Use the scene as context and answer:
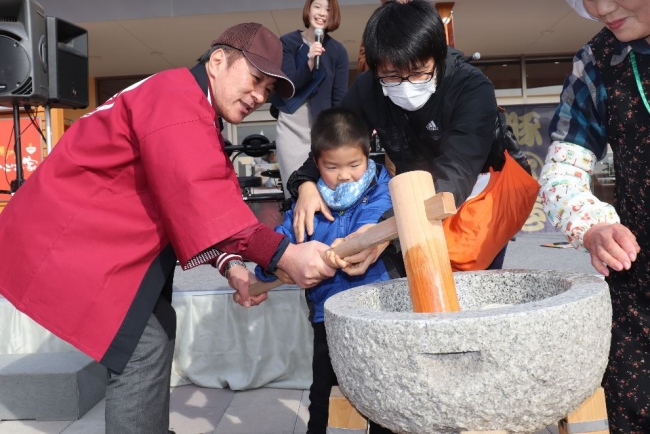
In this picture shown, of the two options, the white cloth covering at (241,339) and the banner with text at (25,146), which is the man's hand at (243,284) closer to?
the white cloth covering at (241,339)

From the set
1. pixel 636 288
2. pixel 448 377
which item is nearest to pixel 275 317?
pixel 636 288

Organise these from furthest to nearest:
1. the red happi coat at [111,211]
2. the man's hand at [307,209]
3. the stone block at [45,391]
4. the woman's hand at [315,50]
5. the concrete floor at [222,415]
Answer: the woman's hand at [315,50] < the stone block at [45,391] < the concrete floor at [222,415] < the man's hand at [307,209] < the red happi coat at [111,211]

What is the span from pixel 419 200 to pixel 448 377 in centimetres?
36

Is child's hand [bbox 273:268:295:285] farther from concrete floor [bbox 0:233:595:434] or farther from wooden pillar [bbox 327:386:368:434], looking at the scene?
concrete floor [bbox 0:233:595:434]

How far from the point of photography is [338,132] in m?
1.86

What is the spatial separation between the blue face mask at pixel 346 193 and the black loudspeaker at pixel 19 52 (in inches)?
102

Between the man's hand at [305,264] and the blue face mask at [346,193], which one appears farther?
the blue face mask at [346,193]

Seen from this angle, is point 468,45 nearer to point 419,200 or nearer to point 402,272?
point 402,272

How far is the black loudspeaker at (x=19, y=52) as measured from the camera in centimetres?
363

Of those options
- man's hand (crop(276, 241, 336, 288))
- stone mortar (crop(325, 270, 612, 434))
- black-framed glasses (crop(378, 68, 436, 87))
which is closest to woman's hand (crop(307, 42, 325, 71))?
black-framed glasses (crop(378, 68, 436, 87))

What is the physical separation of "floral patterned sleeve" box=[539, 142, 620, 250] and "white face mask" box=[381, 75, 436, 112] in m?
0.37

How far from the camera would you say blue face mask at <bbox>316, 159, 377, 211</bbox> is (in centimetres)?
184

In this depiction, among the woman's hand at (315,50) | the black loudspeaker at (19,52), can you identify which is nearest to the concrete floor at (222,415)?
the woman's hand at (315,50)

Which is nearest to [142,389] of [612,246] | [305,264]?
[305,264]
